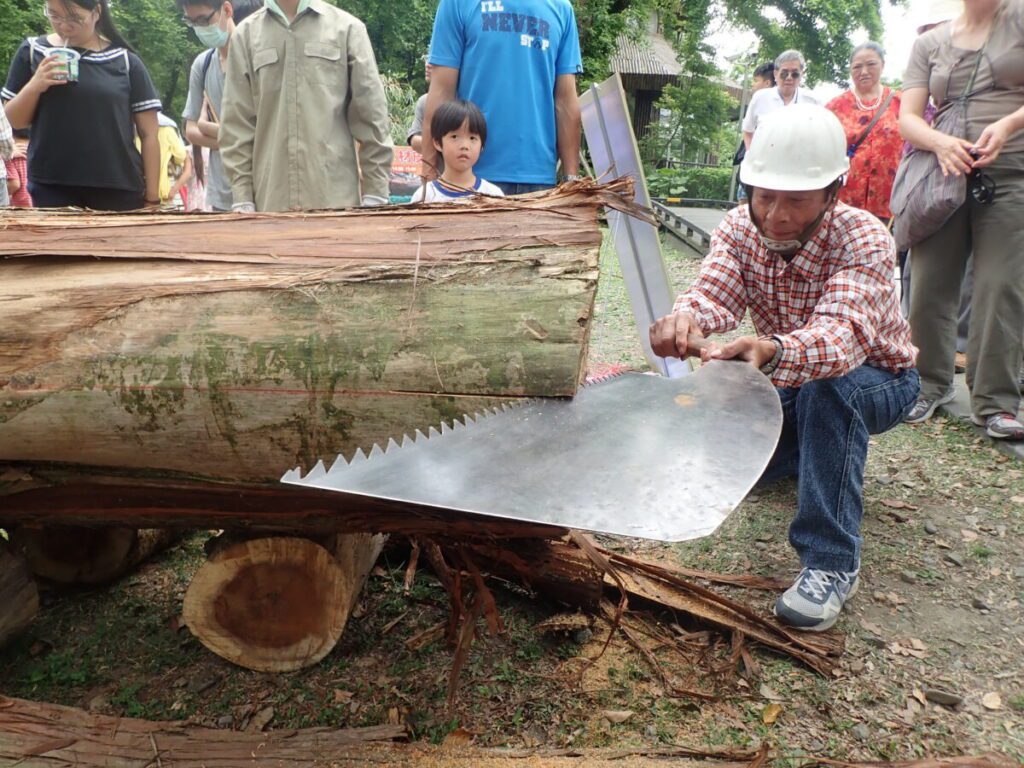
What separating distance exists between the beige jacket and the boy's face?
16.8 inches

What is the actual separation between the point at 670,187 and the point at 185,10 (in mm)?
21775

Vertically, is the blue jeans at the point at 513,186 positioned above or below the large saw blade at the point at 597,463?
above

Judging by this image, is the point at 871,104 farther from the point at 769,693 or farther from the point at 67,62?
the point at 67,62

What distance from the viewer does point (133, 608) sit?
2.65 m

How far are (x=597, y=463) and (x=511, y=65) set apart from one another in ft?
9.15

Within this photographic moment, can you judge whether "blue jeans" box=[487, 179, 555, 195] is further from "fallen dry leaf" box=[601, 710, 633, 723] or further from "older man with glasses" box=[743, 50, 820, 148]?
"older man with glasses" box=[743, 50, 820, 148]

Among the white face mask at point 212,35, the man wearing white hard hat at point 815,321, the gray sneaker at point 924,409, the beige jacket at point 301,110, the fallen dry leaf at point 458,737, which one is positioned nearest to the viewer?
the fallen dry leaf at point 458,737

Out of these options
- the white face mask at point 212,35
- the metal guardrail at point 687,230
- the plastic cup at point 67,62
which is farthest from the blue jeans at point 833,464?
the metal guardrail at point 687,230

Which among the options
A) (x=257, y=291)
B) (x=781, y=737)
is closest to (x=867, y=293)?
(x=781, y=737)

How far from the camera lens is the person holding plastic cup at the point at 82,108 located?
3.67 metres

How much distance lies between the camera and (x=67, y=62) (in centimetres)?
365

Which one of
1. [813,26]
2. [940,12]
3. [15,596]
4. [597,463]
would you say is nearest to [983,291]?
[940,12]

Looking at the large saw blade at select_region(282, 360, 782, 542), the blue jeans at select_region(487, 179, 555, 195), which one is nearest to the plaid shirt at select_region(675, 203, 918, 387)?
the large saw blade at select_region(282, 360, 782, 542)

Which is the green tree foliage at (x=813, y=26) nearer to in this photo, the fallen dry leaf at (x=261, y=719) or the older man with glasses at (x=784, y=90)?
the older man with glasses at (x=784, y=90)
